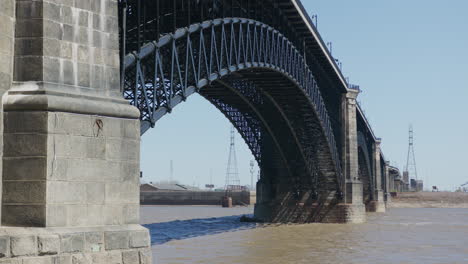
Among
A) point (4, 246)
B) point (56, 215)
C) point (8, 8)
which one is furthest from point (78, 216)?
point (8, 8)

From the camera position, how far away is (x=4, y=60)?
14.1 m

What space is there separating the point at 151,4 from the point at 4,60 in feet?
73.0

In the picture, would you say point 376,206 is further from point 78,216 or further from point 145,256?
point 78,216

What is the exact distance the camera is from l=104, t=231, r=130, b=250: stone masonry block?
14805 mm

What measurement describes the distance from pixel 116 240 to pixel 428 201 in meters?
142

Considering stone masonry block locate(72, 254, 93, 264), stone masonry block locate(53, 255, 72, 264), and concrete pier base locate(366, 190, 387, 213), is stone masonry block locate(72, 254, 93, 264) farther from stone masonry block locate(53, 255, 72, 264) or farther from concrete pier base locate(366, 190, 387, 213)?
concrete pier base locate(366, 190, 387, 213)

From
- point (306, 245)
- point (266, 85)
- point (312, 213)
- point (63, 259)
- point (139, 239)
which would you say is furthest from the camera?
point (312, 213)

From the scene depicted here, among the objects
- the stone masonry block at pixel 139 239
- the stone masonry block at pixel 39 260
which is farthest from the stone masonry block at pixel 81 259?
the stone masonry block at pixel 139 239

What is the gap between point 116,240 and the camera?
589 inches

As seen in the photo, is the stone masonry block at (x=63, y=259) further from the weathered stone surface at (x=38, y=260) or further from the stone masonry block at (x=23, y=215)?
the stone masonry block at (x=23, y=215)

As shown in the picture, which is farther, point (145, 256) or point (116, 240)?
point (145, 256)

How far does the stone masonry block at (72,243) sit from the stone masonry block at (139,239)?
1316 mm

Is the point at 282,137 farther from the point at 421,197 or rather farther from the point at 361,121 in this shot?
the point at 421,197

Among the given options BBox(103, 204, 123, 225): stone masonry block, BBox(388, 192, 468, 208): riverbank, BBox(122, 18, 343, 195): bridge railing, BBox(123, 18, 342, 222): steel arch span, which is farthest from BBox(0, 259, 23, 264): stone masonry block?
BBox(388, 192, 468, 208): riverbank
